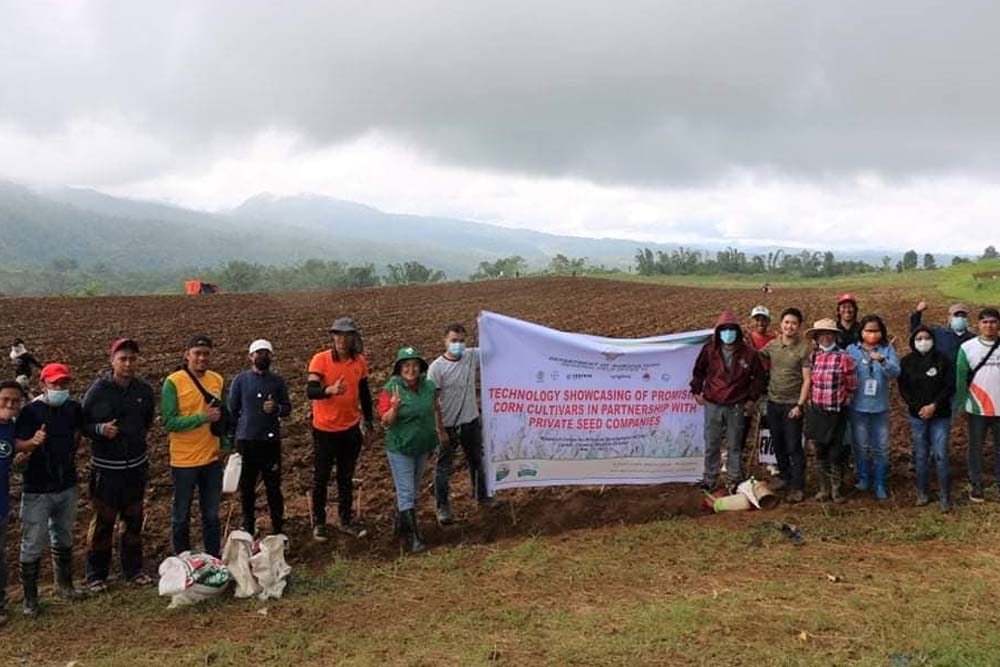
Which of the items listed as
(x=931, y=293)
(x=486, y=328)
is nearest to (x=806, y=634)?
(x=486, y=328)

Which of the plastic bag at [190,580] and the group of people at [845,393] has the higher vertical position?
the group of people at [845,393]

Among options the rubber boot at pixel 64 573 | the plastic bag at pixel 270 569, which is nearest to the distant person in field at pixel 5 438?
the rubber boot at pixel 64 573

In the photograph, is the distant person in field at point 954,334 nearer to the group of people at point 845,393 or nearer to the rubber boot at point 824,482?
the group of people at point 845,393

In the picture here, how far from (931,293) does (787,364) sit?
1223 inches

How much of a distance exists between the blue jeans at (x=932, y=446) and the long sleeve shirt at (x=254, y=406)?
552cm

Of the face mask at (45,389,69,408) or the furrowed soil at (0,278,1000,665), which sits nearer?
the furrowed soil at (0,278,1000,665)

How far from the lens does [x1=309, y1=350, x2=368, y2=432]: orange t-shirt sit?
6.05m

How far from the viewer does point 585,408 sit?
681 centimetres

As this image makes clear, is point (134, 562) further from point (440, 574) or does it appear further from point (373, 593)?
point (440, 574)

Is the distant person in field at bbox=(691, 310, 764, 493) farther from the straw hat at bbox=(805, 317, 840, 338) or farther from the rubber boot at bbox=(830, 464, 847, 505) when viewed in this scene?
the rubber boot at bbox=(830, 464, 847, 505)

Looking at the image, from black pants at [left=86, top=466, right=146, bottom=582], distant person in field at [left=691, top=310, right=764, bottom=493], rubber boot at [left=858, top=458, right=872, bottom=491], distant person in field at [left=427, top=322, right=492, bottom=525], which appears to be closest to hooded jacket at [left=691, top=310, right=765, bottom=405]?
distant person in field at [left=691, top=310, right=764, bottom=493]

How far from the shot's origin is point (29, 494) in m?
5.07

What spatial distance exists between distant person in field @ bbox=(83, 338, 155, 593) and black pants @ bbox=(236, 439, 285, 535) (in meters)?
0.77

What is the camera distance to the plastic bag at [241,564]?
5.10 metres
